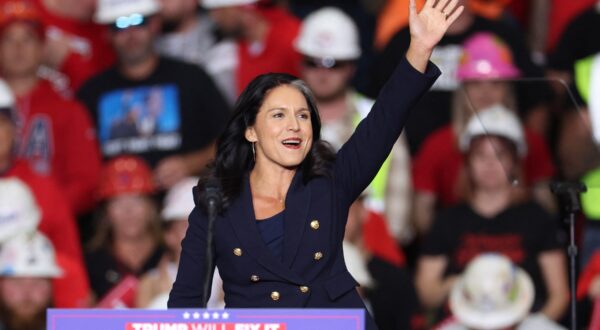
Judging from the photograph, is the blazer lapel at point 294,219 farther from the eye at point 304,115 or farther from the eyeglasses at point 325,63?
the eyeglasses at point 325,63

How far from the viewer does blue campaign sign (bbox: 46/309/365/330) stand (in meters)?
4.04

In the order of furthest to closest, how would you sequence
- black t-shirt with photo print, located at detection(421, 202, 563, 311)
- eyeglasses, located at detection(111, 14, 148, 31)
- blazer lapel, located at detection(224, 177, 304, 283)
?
eyeglasses, located at detection(111, 14, 148, 31) → black t-shirt with photo print, located at detection(421, 202, 563, 311) → blazer lapel, located at detection(224, 177, 304, 283)

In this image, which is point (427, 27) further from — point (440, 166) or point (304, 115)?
point (440, 166)

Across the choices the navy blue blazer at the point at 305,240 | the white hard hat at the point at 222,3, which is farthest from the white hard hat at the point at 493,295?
the navy blue blazer at the point at 305,240

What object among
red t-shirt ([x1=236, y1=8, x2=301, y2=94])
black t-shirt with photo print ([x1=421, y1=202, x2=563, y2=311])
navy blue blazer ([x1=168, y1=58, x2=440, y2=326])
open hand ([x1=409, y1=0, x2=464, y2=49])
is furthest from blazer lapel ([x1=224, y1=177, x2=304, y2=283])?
red t-shirt ([x1=236, y1=8, x2=301, y2=94])

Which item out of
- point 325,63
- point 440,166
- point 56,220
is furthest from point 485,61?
point 56,220

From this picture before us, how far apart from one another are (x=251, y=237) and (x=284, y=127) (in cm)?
35

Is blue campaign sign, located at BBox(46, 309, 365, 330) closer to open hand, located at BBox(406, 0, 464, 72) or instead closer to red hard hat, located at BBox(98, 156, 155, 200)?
open hand, located at BBox(406, 0, 464, 72)

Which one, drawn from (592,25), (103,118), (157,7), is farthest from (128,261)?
(592,25)

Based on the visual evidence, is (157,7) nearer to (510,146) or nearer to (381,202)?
(381,202)

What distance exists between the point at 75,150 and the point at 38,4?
1302 millimetres

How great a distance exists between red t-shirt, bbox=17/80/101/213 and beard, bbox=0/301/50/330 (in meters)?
1.06

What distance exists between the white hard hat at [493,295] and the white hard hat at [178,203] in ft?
5.18

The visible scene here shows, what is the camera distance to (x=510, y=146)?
6305 mm
